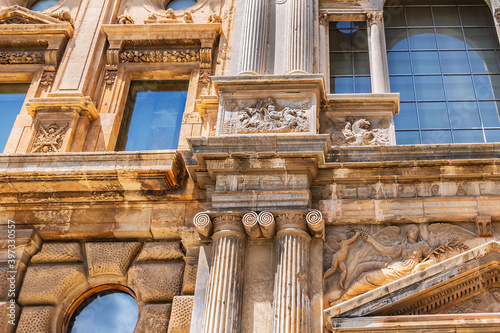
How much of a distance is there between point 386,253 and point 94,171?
453cm

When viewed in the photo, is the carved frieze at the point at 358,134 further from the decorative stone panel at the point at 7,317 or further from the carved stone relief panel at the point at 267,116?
the decorative stone panel at the point at 7,317

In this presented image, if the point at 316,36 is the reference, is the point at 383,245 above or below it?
below

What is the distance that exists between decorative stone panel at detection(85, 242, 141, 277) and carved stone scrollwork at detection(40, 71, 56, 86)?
3726 mm

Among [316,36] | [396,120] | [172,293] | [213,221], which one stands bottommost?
[172,293]

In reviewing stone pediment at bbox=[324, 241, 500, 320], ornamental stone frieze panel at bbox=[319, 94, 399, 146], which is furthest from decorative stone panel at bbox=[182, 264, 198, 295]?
ornamental stone frieze panel at bbox=[319, 94, 399, 146]

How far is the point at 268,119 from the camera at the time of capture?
1038cm

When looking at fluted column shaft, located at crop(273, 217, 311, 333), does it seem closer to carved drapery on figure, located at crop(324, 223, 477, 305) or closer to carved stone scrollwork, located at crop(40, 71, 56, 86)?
carved drapery on figure, located at crop(324, 223, 477, 305)

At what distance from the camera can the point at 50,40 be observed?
13.1 meters

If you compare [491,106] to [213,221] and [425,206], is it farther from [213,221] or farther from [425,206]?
[213,221]

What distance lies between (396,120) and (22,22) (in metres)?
7.71

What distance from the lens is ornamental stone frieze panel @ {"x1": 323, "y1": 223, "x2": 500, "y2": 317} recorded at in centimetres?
837

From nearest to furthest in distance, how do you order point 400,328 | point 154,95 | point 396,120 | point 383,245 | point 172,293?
1. point 400,328
2. point 383,245
3. point 172,293
4. point 396,120
5. point 154,95

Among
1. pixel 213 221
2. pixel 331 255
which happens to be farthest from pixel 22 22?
pixel 331 255

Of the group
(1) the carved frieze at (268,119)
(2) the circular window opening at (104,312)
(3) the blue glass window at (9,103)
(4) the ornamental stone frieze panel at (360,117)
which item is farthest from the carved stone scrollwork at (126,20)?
(2) the circular window opening at (104,312)
